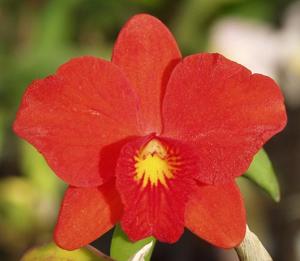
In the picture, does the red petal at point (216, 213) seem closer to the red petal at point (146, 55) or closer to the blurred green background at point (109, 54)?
the red petal at point (146, 55)

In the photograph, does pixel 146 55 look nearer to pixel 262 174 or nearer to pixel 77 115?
pixel 77 115

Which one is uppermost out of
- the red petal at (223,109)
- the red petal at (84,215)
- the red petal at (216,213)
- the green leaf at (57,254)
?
the red petal at (223,109)

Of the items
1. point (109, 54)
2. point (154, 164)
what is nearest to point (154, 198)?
point (154, 164)

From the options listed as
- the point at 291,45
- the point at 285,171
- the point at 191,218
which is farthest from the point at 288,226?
the point at 191,218

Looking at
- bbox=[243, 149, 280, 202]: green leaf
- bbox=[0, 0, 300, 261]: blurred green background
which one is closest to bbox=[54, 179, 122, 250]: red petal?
bbox=[243, 149, 280, 202]: green leaf

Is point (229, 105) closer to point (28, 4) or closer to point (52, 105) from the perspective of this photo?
point (52, 105)

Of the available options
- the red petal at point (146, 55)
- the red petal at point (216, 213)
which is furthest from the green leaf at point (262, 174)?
the red petal at point (146, 55)

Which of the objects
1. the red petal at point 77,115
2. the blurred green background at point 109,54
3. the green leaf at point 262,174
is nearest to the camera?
the red petal at point 77,115
